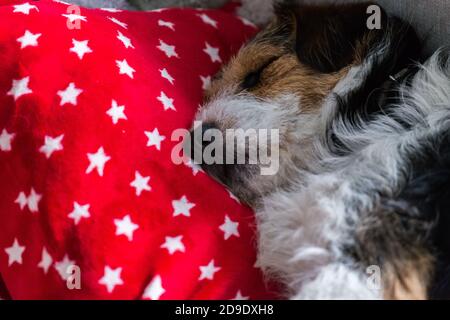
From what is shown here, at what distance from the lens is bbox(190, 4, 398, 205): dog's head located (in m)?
1.57

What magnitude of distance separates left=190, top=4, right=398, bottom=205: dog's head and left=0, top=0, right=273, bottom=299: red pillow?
10 cm

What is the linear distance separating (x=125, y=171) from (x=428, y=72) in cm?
87

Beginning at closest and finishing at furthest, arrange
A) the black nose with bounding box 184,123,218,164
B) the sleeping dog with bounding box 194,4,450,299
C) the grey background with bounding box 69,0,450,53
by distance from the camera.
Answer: the sleeping dog with bounding box 194,4,450,299
the black nose with bounding box 184,123,218,164
the grey background with bounding box 69,0,450,53

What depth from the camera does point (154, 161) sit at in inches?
57.1

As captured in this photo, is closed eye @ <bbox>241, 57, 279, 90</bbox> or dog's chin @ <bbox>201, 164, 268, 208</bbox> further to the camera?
closed eye @ <bbox>241, 57, 279, 90</bbox>

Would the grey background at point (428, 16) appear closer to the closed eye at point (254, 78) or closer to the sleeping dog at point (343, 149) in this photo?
the sleeping dog at point (343, 149)

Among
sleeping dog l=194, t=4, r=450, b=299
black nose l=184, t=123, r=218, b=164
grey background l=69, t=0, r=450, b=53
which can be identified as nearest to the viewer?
sleeping dog l=194, t=4, r=450, b=299

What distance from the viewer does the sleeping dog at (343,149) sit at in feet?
4.12

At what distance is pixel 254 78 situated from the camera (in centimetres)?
174

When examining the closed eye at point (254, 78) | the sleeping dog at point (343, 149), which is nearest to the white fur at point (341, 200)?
the sleeping dog at point (343, 149)

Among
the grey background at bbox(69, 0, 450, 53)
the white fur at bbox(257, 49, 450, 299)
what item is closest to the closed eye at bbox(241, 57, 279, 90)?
the white fur at bbox(257, 49, 450, 299)

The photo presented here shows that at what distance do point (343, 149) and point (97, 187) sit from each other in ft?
2.14

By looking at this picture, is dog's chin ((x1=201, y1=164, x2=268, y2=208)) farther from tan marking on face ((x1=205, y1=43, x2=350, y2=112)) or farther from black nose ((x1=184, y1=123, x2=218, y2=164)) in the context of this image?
tan marking on face ((x1=205, y1=43, x2=350, y2=112))

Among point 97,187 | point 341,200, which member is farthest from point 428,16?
point 97,187
